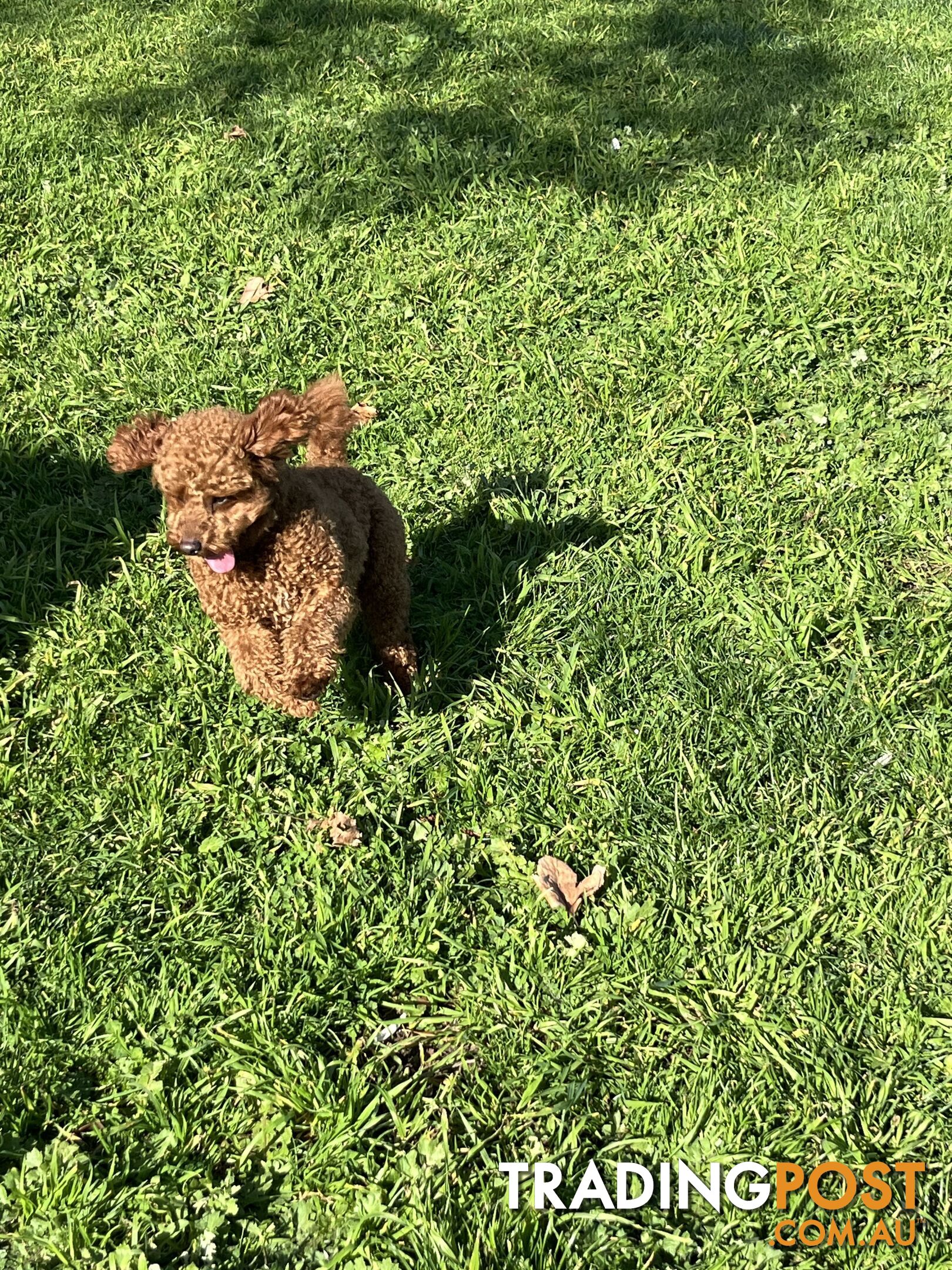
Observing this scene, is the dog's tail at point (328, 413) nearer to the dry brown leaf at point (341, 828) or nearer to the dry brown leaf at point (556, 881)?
the dry brown leaf at point (341, 828)

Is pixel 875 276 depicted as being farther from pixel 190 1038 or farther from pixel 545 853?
pixel 190 1038

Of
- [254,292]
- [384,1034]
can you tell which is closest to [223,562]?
[384,1034]

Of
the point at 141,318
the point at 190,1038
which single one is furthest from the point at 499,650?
the point at 141,318

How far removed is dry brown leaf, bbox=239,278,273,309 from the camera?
516cm

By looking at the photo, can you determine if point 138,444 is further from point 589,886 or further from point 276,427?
point 589,886

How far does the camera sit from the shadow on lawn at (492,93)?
5789mm

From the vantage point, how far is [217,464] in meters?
2.50

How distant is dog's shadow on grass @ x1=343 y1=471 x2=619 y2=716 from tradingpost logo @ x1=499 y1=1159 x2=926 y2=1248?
1.62 m

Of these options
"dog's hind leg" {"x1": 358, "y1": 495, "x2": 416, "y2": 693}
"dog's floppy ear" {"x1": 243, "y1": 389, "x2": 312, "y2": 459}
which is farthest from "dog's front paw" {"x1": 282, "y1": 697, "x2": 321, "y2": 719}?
"dog's floppy ear" {"x1": 243, "y1": 389, "x2": 312, "y2": 459}

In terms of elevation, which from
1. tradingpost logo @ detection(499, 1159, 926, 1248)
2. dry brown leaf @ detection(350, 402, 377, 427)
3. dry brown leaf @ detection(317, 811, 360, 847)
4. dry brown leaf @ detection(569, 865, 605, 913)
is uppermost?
dry brown leaf @ detection(350, 402, 377, 427)

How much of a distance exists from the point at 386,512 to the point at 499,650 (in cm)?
70

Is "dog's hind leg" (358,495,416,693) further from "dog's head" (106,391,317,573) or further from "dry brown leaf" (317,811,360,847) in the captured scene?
"dog's head" (106,391,317,573)

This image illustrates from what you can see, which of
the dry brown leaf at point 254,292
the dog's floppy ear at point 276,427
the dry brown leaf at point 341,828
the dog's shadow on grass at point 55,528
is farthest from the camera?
the dry brown leaf at point 254,292

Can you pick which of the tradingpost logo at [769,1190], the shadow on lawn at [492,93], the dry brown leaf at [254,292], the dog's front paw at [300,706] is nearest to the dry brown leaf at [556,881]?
the tradingpost logo at [769,1190]
